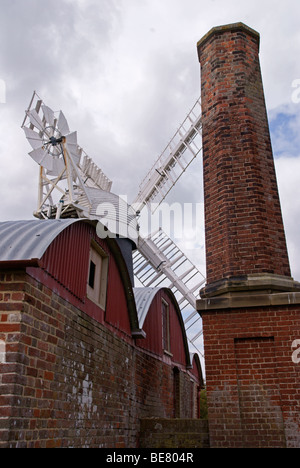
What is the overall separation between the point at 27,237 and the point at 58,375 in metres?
1.88

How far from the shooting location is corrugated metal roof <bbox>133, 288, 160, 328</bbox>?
1023 cm

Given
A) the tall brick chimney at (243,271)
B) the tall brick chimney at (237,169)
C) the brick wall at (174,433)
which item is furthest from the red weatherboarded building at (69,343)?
the tall brick chimney at (237,169)

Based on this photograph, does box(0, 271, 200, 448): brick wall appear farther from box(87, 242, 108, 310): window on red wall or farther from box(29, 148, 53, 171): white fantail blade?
box(29, 148, 53, 171): white fantail blade

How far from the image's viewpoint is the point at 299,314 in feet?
20.1

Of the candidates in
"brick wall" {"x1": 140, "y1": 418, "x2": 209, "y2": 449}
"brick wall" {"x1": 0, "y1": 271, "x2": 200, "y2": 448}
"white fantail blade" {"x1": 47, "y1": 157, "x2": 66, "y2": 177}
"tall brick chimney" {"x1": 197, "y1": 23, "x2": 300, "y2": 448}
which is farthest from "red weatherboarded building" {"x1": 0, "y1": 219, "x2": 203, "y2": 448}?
"white fantail blade" {"x1": 47, "y1": 157, "x2": 66, "y2": 177}

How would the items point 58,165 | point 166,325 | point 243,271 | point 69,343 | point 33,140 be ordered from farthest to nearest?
point 58,165 < point 33,140 < point 166,325 < point 243,271 < point 69,343

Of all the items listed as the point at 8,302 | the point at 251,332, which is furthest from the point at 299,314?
the point at 8,302

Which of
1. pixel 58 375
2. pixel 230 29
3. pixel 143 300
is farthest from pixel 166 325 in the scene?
pixel 230 29

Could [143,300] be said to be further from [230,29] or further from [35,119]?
[35,119]

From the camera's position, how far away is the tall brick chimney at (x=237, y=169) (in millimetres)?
6707

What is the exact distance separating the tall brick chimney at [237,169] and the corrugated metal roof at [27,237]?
2.56m

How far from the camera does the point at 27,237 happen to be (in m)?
5.42

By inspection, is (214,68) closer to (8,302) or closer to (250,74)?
(250,74)

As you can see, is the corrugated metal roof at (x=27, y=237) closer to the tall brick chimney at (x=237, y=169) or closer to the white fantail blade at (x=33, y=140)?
the tall brick chimney at (x=237, y=169)
